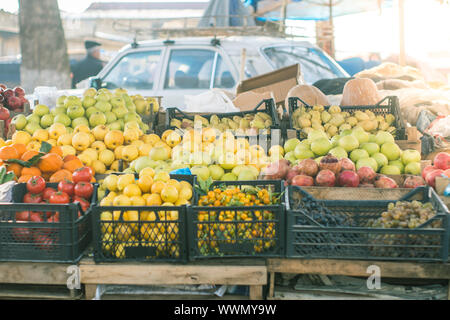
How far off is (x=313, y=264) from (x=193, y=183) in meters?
0.86

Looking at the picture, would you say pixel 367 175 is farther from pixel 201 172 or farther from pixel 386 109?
pixel 386 109

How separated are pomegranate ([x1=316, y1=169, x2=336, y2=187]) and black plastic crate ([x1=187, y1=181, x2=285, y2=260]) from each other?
24.3 inches

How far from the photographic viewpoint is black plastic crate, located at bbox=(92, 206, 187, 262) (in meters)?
2.30

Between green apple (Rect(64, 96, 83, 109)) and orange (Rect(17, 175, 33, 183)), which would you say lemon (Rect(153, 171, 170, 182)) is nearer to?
orange (Rect(17, 175, 33, 183))

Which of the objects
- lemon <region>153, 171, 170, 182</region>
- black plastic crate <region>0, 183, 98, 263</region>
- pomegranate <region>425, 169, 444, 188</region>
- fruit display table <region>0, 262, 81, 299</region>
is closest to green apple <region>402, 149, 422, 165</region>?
pomegranate <region>425, 169, 444, 188</region>

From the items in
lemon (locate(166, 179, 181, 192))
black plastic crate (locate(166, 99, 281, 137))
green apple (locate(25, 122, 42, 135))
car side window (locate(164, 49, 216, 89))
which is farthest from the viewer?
car side window (locate(164, 49, 216, 89))

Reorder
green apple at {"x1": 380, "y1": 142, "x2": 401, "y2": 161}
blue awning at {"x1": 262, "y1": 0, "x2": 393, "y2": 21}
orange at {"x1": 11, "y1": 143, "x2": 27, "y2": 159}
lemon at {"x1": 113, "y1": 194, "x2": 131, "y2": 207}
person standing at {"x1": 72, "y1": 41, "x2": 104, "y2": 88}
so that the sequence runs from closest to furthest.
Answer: lemon at {"x1": 113, "y1": 194, "x2": 131, "y2": 207} → orange at {"x1": 11, "y1": 143, "x2": 27, "y2": 159} → green apple at {"x1": 380, "y1": 142, "x2": 401, "y2": 161} → person standing at {"x1": 72, "y1": 41, "x2": 104, "y2": 88} → blue awning at {"x1": 262, "y1": 0, "x2": 393, "y2": 21}

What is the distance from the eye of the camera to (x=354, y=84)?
4.63 meters

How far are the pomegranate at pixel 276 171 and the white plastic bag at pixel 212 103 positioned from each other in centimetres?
173

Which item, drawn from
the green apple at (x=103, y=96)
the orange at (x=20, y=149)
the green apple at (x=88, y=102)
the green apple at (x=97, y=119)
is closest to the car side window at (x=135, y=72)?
the green apple at (x=103, y=96)

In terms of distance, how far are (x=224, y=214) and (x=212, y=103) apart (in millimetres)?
2705

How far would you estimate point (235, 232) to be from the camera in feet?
7.58

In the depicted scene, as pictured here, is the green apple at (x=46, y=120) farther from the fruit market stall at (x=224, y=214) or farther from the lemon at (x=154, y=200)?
the lemon at (x=154, y=200)

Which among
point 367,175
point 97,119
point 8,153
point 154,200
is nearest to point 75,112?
point 97,119
